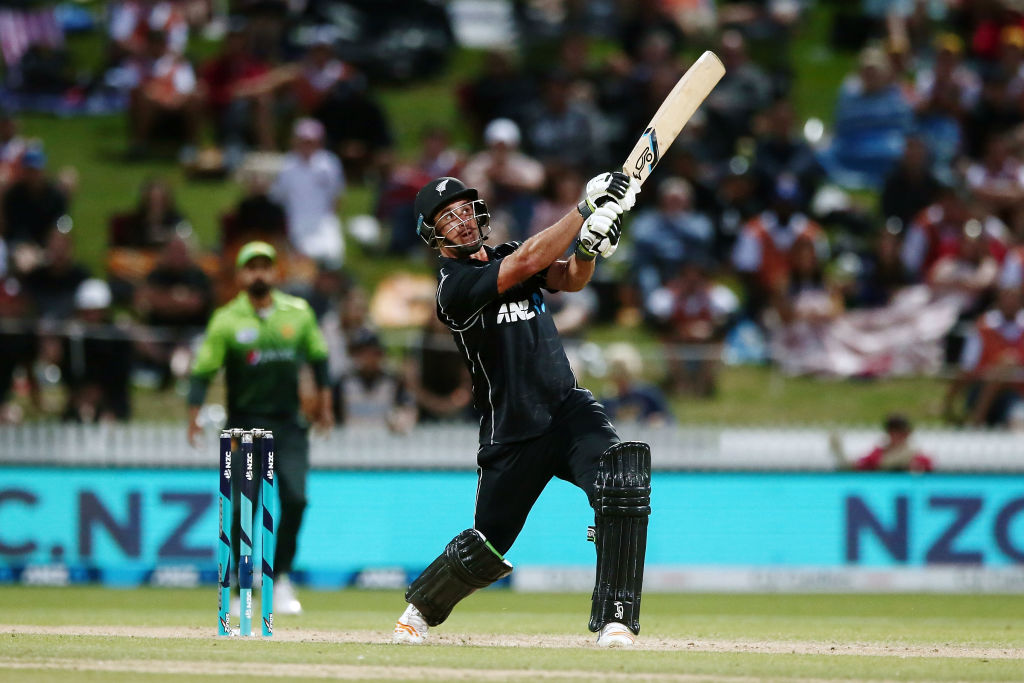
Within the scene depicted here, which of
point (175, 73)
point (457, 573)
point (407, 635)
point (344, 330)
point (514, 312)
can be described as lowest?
point (407, 635)

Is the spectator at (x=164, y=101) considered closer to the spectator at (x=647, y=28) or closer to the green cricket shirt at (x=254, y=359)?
the spectator at (x=647, y=28)

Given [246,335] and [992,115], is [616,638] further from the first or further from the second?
[992,115]

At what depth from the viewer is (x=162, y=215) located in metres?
16.4

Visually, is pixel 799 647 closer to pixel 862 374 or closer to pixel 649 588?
pixel 649 588

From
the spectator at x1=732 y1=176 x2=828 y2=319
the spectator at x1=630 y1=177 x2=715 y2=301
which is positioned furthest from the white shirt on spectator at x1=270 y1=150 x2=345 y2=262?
the spectator at x1=732 y1=176 x2=828 y2=319

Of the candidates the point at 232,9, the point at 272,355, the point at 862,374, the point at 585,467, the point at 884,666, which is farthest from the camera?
the point at 232,9

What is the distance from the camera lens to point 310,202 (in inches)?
662

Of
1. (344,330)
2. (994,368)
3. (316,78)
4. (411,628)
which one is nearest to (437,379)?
(344,330)

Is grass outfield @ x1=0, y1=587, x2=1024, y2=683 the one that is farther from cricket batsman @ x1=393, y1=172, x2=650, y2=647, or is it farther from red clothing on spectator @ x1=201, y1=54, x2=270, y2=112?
red clothing on spectator @ x1=201, y1=54, x2=270, y2=112

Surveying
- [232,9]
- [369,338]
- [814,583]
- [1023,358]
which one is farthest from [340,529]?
[232,9]

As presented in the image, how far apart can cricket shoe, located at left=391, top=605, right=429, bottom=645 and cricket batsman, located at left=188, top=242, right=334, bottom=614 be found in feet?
8.15

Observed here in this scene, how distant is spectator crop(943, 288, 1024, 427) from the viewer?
13.5m

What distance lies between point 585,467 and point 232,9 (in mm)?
16835

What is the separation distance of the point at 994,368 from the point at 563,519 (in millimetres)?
4176
